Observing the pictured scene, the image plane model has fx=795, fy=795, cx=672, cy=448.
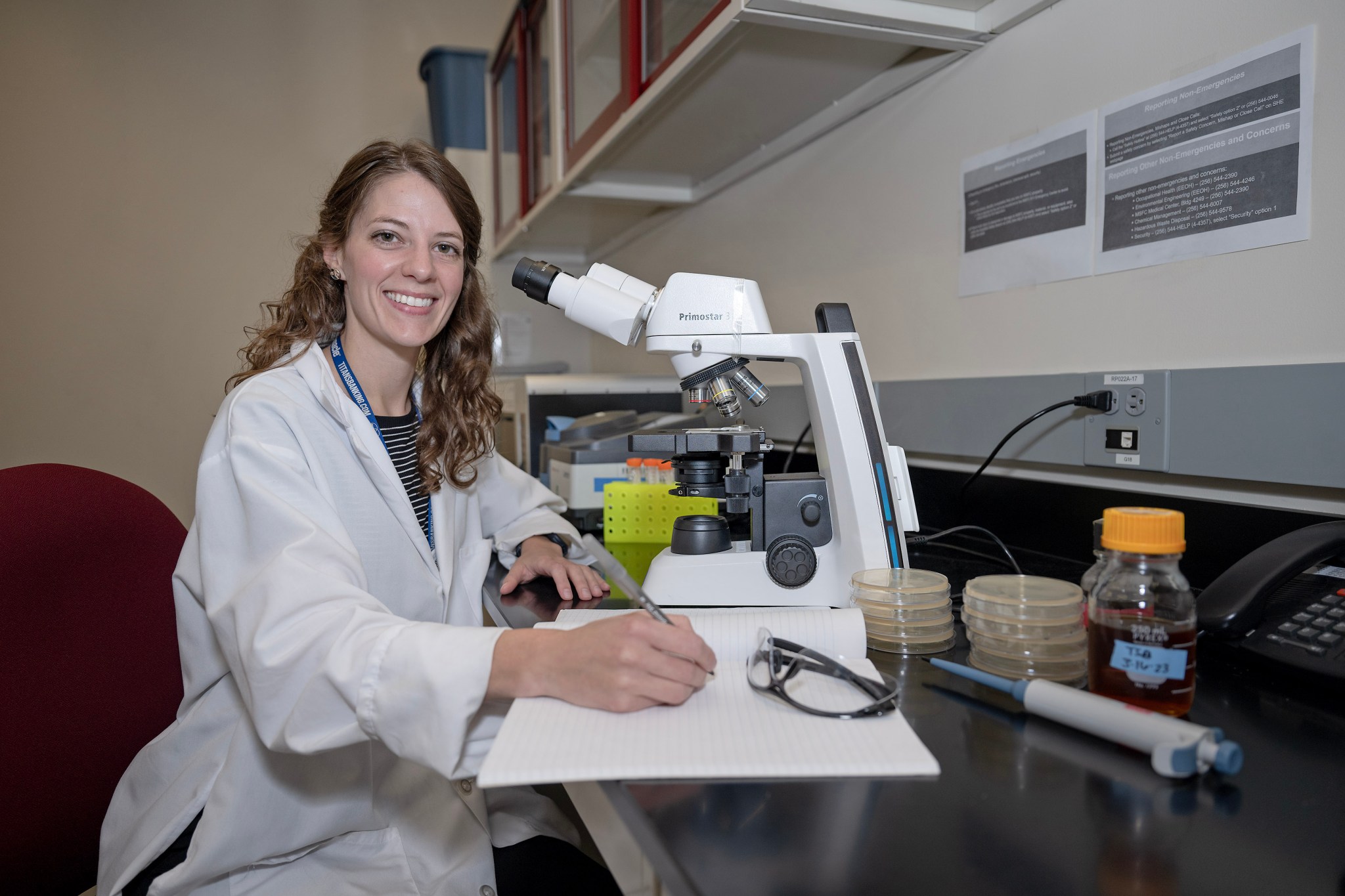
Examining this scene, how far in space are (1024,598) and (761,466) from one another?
337mm

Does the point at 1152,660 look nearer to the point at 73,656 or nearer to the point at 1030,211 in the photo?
the point at 1030,211

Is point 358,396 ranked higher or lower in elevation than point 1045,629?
higher

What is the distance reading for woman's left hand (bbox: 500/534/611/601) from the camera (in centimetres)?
105

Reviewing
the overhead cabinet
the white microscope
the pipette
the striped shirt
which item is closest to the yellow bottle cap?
the pipette

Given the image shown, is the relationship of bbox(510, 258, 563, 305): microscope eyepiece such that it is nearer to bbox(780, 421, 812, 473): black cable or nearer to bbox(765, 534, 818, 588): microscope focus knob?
bbox(765, 534, 818, 588): microscope focus knob

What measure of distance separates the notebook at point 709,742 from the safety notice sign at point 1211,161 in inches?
25.8

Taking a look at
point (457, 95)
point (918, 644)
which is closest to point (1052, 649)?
point (918, 644)

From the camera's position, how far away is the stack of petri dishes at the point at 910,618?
723 millimetres

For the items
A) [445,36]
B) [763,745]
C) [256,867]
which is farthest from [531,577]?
[445,36]

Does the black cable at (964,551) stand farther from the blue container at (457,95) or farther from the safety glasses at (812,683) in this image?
the blue container at (457,95)

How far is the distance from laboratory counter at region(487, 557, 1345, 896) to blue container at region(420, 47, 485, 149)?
2.88m

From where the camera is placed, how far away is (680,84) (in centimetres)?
125

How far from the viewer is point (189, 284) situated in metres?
2.98

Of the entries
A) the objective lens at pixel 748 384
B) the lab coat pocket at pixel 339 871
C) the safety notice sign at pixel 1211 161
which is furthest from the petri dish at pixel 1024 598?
the lab coat pocket at pixel 339 871
